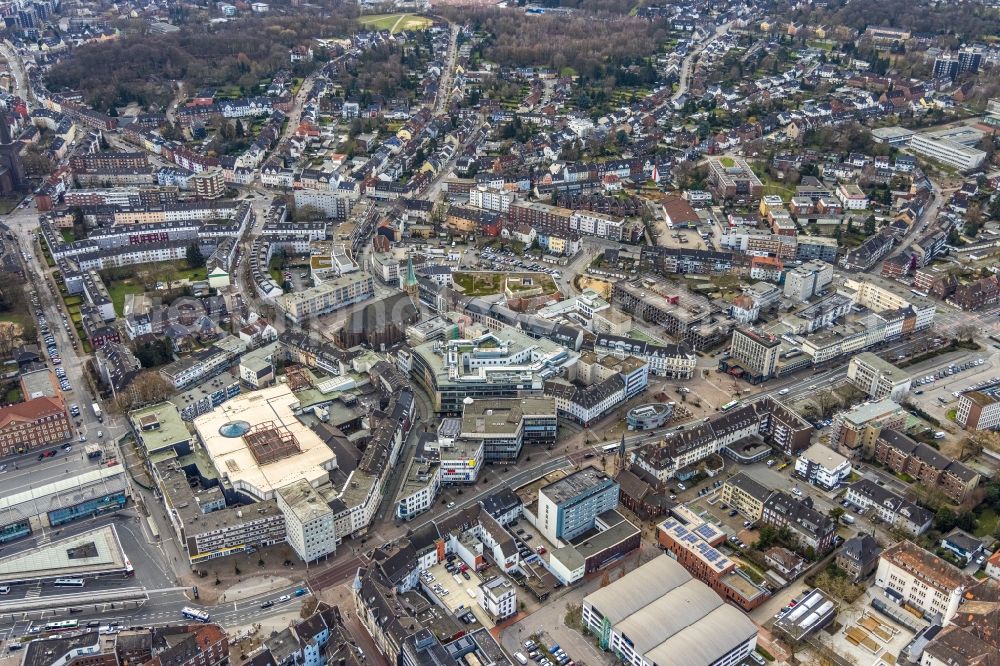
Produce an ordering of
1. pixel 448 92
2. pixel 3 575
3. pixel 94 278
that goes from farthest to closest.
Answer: pixel 448 92, pixel 94 278, pixel 3 575

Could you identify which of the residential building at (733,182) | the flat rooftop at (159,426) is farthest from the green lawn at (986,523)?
the residential building at (733,182)

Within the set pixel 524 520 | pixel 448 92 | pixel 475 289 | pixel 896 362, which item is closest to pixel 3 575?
pixel 524 520

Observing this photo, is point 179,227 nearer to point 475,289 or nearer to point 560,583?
point 475,289

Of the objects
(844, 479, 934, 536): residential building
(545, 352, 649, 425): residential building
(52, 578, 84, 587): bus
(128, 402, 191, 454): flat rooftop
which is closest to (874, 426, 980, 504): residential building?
(844, 479, 934, 536): residential building

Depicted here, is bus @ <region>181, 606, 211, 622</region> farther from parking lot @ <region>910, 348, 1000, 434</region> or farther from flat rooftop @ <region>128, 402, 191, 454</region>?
parking lot @ <region>910, 348, 1000, 434</region>

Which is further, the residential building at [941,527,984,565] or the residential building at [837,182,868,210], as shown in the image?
the residential building at [837,182,868,210]

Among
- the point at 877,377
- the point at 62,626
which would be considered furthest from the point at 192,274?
the point at 877,377

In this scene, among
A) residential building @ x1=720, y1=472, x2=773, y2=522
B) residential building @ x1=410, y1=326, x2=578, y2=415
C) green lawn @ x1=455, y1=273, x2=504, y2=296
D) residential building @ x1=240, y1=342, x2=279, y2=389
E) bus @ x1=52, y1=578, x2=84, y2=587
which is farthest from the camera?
green lawn @ x1=455, y1=273, x2=504, y2=296
